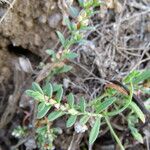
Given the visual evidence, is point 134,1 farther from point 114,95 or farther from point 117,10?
point 114,95

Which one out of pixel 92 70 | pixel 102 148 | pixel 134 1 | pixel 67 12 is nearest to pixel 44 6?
pixel 67 12

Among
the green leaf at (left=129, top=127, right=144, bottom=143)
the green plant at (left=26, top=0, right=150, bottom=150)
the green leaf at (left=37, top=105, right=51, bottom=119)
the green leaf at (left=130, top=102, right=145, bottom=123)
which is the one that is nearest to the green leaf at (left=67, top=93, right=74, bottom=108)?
the green plant at (left=26, top=0, right=150, bottom=150)

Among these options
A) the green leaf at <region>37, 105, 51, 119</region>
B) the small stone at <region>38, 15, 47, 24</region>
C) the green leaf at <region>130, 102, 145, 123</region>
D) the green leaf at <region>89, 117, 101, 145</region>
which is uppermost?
the small stone at <region>38, 15, 47, 24</region>

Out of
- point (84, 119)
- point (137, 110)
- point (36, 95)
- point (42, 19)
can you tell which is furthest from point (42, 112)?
point (42, 19)

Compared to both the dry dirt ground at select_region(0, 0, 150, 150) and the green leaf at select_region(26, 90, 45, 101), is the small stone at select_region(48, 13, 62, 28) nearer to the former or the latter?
the dry dirt ground at select_region(0, 0, 150, 150)

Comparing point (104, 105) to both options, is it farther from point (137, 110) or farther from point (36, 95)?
point (36, 95)
